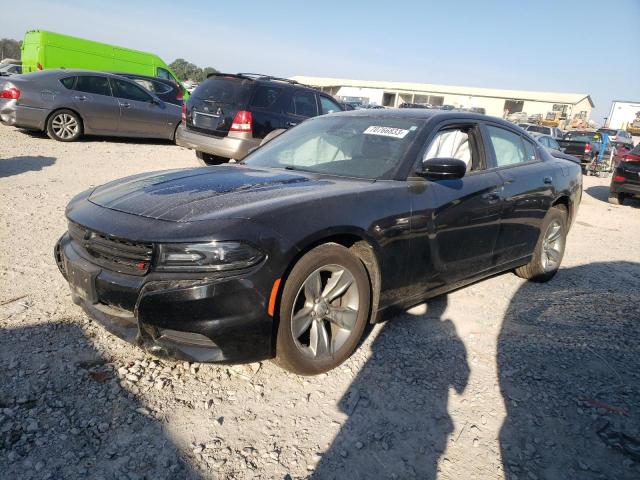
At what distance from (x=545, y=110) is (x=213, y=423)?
185 feet

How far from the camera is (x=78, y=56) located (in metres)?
14.9

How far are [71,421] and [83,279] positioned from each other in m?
0.71

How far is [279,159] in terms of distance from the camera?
3.84 meters

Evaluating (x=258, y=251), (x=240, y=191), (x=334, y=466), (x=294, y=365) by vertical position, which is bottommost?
(x=334, y=466)

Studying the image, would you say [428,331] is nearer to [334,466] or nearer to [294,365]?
[294,365]

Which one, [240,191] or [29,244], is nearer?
[240,191]

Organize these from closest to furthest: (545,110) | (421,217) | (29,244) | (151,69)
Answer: (421,217), (29,244), (151,69), (545,110)

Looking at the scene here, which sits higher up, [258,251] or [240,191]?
[240,191]

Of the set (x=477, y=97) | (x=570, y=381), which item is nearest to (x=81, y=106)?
(x=570, y=381)

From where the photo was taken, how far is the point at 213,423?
2.36 meters

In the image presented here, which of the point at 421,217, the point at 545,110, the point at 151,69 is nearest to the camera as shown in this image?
the point at 421,217

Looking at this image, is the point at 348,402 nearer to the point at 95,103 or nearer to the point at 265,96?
the point at 265,96

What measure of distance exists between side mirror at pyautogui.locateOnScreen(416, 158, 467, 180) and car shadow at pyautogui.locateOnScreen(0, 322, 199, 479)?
218cm

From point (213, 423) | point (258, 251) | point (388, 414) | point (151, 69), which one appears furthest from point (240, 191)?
point (151, 69)
